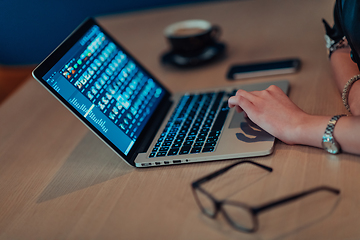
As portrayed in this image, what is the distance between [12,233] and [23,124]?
1.62ft

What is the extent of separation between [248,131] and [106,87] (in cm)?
35

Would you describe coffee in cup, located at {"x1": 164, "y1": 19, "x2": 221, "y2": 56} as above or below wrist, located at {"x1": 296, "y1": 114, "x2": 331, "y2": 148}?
above

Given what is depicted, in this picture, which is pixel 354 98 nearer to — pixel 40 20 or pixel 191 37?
pixel 191 37

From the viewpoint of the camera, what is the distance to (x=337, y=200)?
1.78 ft

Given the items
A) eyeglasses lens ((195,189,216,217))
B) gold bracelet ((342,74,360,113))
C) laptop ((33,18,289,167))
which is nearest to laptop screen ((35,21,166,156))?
laptop ((33,18,289,167))

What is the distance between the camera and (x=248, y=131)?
73cm

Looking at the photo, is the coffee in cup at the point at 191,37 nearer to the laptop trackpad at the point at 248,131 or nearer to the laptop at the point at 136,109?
the laptop at the point at 136,109

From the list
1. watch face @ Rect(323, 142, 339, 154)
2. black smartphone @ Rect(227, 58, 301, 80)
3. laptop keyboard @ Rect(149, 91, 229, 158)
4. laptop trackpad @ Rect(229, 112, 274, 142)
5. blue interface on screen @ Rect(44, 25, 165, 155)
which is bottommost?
black smartphone @ Rect(227, 58, 301, 80)

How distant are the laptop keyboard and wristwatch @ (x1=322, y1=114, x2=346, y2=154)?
0.21 metres

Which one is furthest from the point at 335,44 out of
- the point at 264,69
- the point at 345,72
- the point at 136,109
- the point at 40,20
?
the point at 40,20

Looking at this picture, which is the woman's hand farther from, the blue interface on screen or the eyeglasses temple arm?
the blue interface on screen

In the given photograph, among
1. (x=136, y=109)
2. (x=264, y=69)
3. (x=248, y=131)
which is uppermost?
(x=136, y=109)

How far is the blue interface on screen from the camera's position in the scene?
2.38ft

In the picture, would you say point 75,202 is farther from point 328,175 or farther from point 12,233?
point 328,175
